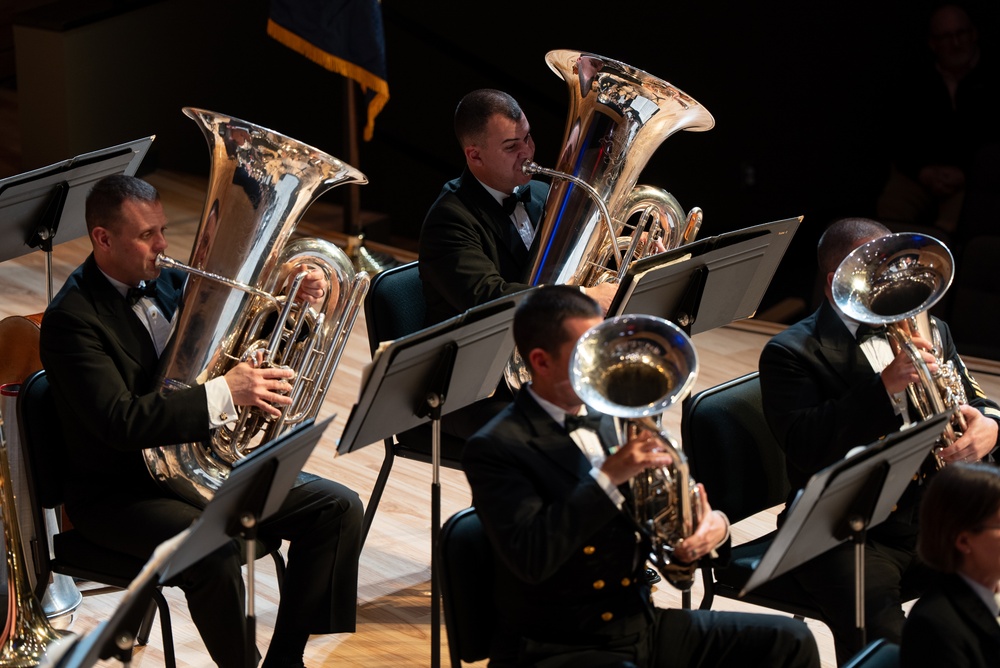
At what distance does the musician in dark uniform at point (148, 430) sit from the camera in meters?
2.94

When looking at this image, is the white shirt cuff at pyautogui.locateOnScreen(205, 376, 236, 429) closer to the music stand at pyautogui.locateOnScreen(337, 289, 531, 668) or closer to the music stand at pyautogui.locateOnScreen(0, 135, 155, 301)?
the music stand at pyautogui.locateOnScreen(337, 289, 531, 668)

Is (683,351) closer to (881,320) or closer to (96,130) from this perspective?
(881,320)

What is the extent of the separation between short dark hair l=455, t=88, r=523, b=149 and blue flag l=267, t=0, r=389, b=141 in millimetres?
2367

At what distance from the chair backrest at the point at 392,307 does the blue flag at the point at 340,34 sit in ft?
8.31

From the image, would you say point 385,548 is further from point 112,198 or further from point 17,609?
point 112,198

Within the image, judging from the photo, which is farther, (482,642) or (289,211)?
(289,211)

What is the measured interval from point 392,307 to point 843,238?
50.1 inches

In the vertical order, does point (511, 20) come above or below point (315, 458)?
above

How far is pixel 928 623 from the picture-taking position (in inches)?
85.9

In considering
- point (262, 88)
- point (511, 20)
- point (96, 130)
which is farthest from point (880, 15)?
point (96, 130)

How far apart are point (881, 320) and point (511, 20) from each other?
5.11 metres

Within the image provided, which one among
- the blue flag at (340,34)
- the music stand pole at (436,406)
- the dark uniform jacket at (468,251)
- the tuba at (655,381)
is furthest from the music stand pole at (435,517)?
the blue flag at (340,34)

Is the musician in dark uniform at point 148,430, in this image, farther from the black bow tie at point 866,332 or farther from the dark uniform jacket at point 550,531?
the black bow tie at point 866,332

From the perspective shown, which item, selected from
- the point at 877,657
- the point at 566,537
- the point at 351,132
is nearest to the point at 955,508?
the point at 877,657
